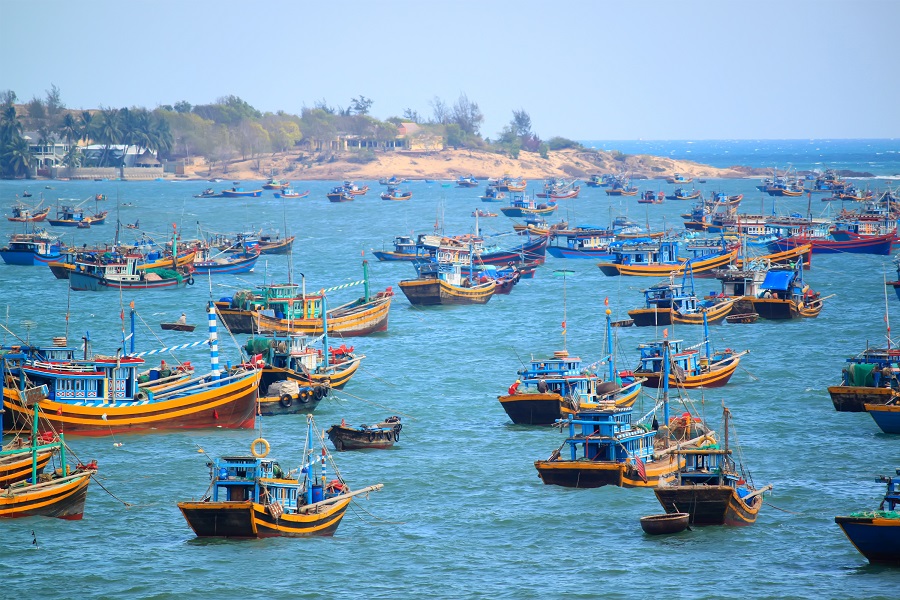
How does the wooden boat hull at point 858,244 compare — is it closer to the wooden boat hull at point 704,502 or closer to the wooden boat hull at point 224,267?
the wooden boat hull at point 224,267

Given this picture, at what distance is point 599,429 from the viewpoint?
44.7m

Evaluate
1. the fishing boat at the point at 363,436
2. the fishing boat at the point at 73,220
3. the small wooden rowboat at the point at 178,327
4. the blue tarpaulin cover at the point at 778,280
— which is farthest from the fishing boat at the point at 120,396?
the fishing boat at the point at 73,220

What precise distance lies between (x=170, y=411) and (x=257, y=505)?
17042mm

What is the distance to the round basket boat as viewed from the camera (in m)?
40.0

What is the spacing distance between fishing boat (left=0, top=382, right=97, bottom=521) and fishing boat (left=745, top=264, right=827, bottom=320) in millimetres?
54958

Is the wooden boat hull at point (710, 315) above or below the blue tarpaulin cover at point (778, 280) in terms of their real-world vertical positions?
below

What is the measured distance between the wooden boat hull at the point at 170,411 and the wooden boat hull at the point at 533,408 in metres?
10.6

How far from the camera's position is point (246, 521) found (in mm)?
38594

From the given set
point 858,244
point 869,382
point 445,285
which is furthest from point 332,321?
point 858,244

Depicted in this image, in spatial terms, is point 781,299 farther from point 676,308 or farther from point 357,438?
point 357,438

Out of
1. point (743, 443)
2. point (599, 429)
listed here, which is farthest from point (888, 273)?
point (599, 429)

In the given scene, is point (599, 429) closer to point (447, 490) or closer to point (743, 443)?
point (447, 490)

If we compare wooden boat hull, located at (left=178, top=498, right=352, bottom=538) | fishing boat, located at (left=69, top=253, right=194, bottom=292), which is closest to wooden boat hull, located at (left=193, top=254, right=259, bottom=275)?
fishing boat, located at (left=69, top=253, right=194, bottom=292)

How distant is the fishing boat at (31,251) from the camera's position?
121875 millimetres
